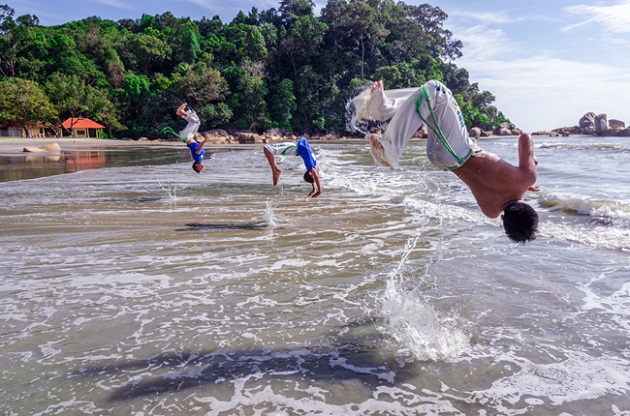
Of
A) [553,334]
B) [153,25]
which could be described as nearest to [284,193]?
[553,334]

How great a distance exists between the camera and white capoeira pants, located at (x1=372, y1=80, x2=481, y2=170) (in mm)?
4684

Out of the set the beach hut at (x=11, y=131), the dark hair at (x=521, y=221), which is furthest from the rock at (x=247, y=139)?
the dark hair at (x=521, y=221)

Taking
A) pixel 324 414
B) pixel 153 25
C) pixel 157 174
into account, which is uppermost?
pixel 153 25

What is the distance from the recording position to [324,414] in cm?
321

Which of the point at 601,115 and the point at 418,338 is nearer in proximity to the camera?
the point at 418,338

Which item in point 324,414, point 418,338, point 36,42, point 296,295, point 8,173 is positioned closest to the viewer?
point 324,414

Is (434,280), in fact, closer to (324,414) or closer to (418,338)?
(418,338)

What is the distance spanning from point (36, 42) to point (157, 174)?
196 feet

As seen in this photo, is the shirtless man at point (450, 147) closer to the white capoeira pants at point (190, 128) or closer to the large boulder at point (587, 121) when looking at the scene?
Answer: the white capoeira pants at point (190, 128)

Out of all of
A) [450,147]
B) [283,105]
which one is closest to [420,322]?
[450,147]

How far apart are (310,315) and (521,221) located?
7.40ft

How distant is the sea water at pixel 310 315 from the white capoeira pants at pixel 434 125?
1.62m

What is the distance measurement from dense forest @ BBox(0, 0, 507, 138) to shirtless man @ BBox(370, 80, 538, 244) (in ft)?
177

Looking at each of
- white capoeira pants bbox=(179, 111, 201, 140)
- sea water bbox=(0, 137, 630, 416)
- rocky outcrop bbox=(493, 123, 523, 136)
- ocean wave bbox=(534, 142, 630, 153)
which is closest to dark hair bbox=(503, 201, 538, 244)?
sea water bbox=(0, 137, 630, 416)
